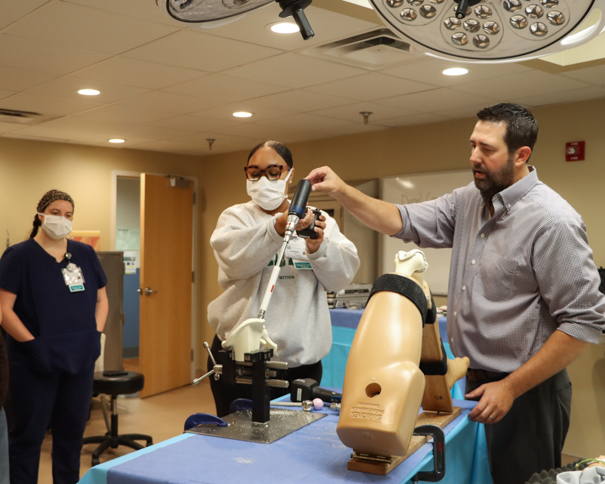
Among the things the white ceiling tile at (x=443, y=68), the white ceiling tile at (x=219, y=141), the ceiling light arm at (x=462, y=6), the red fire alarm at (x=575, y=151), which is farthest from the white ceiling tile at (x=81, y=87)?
the ceiling light arm at (x=462, y=6)

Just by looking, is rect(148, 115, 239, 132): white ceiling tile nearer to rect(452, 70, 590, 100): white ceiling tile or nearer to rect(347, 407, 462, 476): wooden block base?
rect(452, 70, 590, 100): white ceiling tile

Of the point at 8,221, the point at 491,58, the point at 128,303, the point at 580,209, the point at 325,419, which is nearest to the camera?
the point at 491,58

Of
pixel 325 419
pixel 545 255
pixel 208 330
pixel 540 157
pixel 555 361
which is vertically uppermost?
pixel 540 157

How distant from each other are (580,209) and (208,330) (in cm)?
415

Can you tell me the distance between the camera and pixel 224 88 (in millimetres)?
3623

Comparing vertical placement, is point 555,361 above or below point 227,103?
below

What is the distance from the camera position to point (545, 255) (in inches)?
62.1

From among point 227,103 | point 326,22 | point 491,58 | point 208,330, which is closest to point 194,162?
point 208,330

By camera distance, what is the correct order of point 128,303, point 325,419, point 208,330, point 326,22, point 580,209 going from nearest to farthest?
point 325,419 < point 326,22 < point 580,209 < point 208,330 < point 128,303

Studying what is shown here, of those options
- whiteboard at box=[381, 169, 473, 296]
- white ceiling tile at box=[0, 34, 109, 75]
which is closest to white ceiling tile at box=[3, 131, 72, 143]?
white ceiling tile at box=[0, 34, 109, 75]

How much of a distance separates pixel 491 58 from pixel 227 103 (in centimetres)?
339

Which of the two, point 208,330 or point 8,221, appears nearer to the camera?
point 8,221

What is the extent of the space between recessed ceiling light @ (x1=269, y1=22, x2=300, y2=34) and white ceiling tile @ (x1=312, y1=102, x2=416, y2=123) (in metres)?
1.55

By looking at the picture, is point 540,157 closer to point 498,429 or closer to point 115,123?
point 498,429
